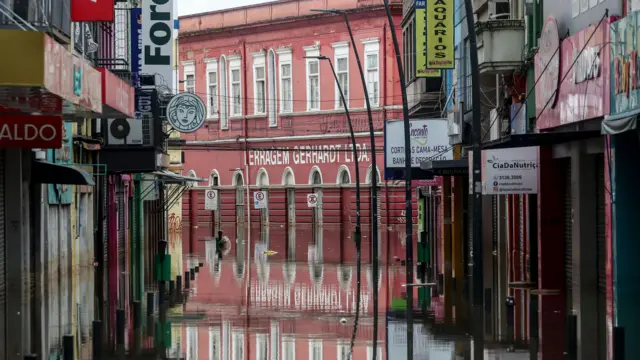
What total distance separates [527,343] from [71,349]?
22.2ft

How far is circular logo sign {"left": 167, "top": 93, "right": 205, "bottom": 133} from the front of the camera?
4067 cm

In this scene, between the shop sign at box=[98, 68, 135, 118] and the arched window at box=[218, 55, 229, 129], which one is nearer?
the shop sign at box=[98, 68, 135, 118]

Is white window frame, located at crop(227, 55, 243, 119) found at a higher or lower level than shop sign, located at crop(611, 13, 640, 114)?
higher

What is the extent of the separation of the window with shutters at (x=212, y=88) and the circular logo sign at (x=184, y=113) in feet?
135

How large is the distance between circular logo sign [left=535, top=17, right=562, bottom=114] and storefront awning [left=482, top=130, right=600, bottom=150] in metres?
0.88

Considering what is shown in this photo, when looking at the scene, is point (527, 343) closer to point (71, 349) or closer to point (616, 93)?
point (616, 93)

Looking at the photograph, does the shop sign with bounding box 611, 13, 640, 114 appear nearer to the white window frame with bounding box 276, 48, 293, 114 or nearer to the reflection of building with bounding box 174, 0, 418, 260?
the reflection of building with bounding box 174, 0, 418, 260

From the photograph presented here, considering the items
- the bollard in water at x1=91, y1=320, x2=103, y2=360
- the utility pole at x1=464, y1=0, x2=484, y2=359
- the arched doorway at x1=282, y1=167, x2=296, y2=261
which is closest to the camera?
the bollard in water at x1=91, y1=320, x2=103, y2=360

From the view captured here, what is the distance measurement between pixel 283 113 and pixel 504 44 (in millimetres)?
46666

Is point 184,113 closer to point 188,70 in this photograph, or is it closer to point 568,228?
point 568,228

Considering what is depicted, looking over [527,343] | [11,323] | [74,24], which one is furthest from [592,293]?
[74,24]

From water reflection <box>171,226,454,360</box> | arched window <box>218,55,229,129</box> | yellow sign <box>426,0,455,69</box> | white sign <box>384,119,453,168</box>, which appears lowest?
water reflection <box>171,226,454,360</box>

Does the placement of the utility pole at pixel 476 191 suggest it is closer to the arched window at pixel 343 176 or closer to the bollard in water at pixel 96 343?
the bollard in water at pixel 96 343

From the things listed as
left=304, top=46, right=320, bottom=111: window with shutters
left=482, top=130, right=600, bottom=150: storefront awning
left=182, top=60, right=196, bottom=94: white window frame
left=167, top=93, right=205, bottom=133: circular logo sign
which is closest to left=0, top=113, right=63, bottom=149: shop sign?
left=482, top=130, right=600, bottom=150: storefront awning
